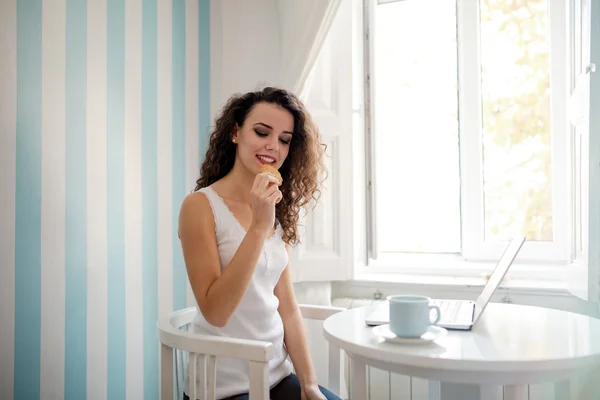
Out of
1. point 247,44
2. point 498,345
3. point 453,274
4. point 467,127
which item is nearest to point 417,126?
→ point 467,127

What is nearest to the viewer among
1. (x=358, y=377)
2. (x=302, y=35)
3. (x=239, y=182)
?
(x=358, y=377)

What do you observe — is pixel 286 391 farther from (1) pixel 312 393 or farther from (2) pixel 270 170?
(2) pixel 270 170

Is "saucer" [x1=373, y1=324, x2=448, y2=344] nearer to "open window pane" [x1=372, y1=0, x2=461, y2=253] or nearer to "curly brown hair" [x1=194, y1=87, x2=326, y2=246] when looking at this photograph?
"curly brown hair" [x1=194, y1=87, x2=326, y2=246]

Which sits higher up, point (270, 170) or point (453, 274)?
point (270, 170)

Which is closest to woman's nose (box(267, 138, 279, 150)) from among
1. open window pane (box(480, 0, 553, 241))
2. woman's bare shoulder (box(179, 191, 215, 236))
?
woman's bare shoulder (box(179, 191, 215, 236))

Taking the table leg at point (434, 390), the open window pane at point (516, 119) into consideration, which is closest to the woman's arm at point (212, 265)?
the table leg at point (434, 390)

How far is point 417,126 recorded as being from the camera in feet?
8.43

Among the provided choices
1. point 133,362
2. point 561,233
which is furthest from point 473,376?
point 561,233

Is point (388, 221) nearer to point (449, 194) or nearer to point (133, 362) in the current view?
point (449, 194)

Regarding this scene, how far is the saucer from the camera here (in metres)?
1.09

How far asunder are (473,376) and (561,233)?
4.96ft

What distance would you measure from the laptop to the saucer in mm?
63

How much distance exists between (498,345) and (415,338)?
0.16 m

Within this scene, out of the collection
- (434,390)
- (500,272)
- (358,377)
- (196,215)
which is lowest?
(434,390)
